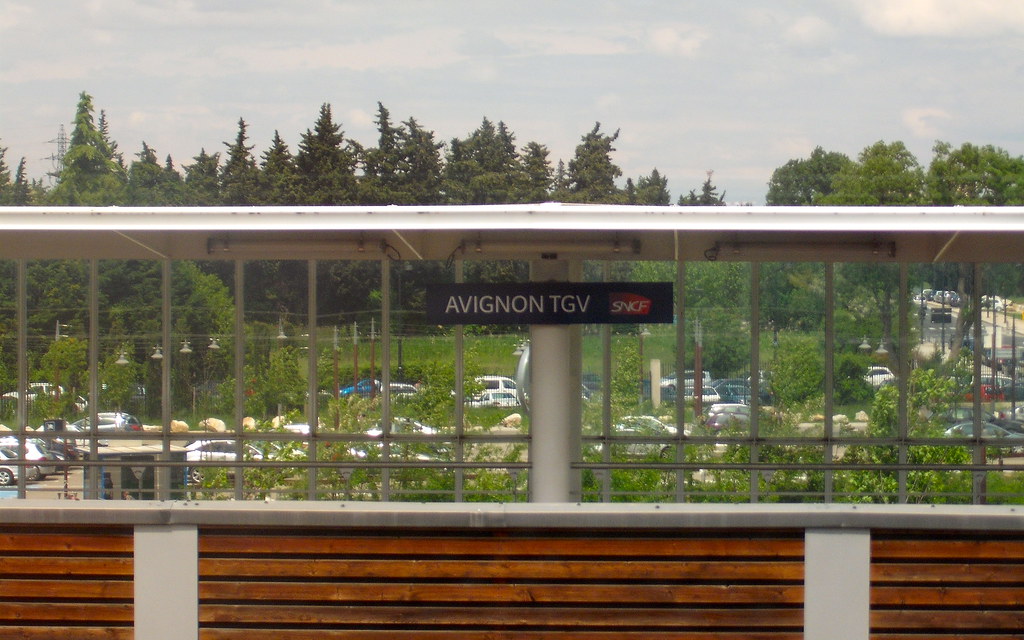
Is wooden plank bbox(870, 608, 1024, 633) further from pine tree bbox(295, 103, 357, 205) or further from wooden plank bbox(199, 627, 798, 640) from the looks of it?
pine tree bbox(295, 103, 357, 205)

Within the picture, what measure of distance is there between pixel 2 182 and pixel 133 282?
72330 mm

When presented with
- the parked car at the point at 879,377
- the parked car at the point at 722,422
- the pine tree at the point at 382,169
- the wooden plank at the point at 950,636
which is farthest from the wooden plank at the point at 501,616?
the pine tree at the point at 382,169

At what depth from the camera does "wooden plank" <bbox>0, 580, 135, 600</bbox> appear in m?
6.98

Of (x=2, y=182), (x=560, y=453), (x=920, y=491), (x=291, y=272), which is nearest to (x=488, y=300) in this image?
(x=560, y=453)

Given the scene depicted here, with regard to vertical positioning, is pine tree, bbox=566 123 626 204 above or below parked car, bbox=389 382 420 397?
above

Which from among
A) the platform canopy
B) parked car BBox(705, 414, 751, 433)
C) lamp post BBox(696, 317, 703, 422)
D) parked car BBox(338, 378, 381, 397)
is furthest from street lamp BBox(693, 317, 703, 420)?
parked car BBox(338, 378, 381, 397)

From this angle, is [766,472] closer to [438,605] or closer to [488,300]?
[488,300]

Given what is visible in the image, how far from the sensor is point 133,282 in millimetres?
13305

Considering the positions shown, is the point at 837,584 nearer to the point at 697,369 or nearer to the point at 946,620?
the point at 946,620

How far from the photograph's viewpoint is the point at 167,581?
6.94 m

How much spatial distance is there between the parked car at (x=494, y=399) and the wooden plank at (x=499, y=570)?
5.65 m

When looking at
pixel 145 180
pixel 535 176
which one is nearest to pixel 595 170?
pixel 535 176

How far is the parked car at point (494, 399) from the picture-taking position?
12562 millimetres

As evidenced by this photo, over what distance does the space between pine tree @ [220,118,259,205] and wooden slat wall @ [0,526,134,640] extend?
38.9 metres
